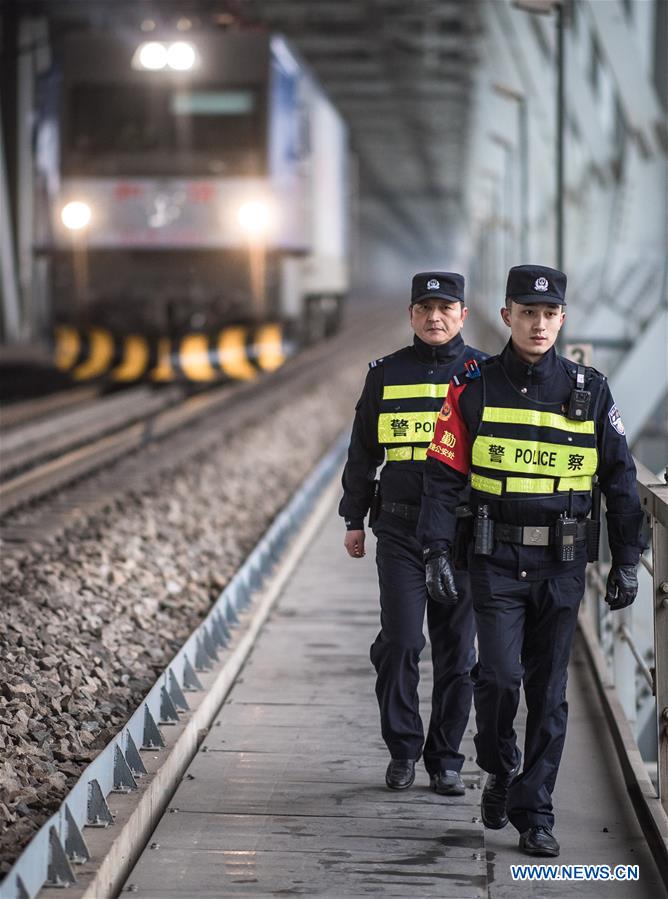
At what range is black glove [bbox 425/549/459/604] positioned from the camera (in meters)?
4.20

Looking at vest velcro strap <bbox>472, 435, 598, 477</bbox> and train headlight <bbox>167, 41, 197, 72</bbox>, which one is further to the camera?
train headlight <bbox>167, 41, 197, 72</bbox>

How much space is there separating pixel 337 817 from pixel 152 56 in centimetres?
1283

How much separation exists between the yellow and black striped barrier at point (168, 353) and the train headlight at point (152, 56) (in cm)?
298

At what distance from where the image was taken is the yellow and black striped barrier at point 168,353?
16.2m

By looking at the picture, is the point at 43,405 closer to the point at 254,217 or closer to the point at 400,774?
the point at 254,217

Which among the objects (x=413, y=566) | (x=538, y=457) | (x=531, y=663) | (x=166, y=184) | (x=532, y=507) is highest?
(x=166, y=184)

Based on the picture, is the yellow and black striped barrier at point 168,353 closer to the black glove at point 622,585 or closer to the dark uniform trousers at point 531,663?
the dark uniform trousers at point 531,663

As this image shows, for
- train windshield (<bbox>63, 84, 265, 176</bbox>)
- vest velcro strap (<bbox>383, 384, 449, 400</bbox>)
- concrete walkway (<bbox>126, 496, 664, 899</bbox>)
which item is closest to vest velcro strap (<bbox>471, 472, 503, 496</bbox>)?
vest velcro strap (<bbox>383, 384, 449, 400</bbox>)

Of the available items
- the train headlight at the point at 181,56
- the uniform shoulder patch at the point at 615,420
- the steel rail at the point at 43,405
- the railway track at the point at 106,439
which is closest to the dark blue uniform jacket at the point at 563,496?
the uniform shoulder patch at the point at 615,420

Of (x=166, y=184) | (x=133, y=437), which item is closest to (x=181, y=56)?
(x=166, y=184)

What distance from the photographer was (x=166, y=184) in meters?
15.7

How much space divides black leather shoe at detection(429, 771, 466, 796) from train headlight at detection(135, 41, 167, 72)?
12.5 m

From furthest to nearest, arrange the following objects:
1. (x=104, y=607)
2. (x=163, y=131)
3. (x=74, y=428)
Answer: (x=163, y=131)
(x=74, y=428)
(x=104, y=607)

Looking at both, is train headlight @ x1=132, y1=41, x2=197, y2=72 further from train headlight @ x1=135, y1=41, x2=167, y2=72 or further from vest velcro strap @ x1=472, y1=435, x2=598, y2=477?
vest velcro strap @ x1=472, y1=435, x2=598, y2=477
